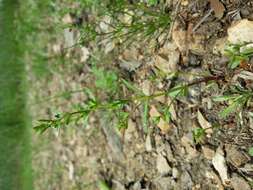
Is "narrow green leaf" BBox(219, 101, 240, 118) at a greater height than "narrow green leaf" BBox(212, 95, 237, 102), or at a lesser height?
lesser

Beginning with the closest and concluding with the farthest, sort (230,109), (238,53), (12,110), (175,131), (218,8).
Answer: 1. (238,53)
2. (230,109)
3. (218,8)
4. (175,131)
5. (12,110)

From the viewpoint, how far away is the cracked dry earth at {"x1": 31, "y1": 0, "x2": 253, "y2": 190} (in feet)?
7.06

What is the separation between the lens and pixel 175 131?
246cm

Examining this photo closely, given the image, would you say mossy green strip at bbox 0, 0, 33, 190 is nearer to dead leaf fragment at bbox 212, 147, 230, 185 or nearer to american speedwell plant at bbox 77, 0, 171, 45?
american speedwell plant at bbox 77, 0, 171, 45

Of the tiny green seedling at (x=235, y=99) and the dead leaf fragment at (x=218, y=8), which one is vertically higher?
the dead leaf fragment at (x=218, y=8)

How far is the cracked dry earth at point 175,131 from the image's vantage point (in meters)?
2.15

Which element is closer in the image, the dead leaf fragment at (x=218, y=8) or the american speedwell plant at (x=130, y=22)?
the dead leaf fragment at (x=218, y=8)

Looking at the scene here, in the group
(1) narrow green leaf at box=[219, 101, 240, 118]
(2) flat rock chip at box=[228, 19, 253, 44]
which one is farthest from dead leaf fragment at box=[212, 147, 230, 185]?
(2) flat rock chip at box=[228, 19, 253, 44]

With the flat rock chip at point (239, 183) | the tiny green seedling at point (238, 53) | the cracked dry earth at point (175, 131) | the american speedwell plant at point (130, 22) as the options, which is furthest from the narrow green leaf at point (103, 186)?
the tiny green seedling at point (238, 53)

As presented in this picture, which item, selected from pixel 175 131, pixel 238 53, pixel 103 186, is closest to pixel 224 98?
pixel 238 53

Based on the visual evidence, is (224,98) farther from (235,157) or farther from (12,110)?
(12,110)

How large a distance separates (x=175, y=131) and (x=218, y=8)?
66cm

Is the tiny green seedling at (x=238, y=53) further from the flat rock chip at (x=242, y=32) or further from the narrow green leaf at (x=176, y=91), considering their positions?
the narrow green leaf at (x=176, y=91)

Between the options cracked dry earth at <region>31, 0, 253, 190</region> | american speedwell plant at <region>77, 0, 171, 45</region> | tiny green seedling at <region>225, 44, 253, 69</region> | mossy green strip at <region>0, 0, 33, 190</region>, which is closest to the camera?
tiny green seedling at <region>225, 44, 253, 69</region>
